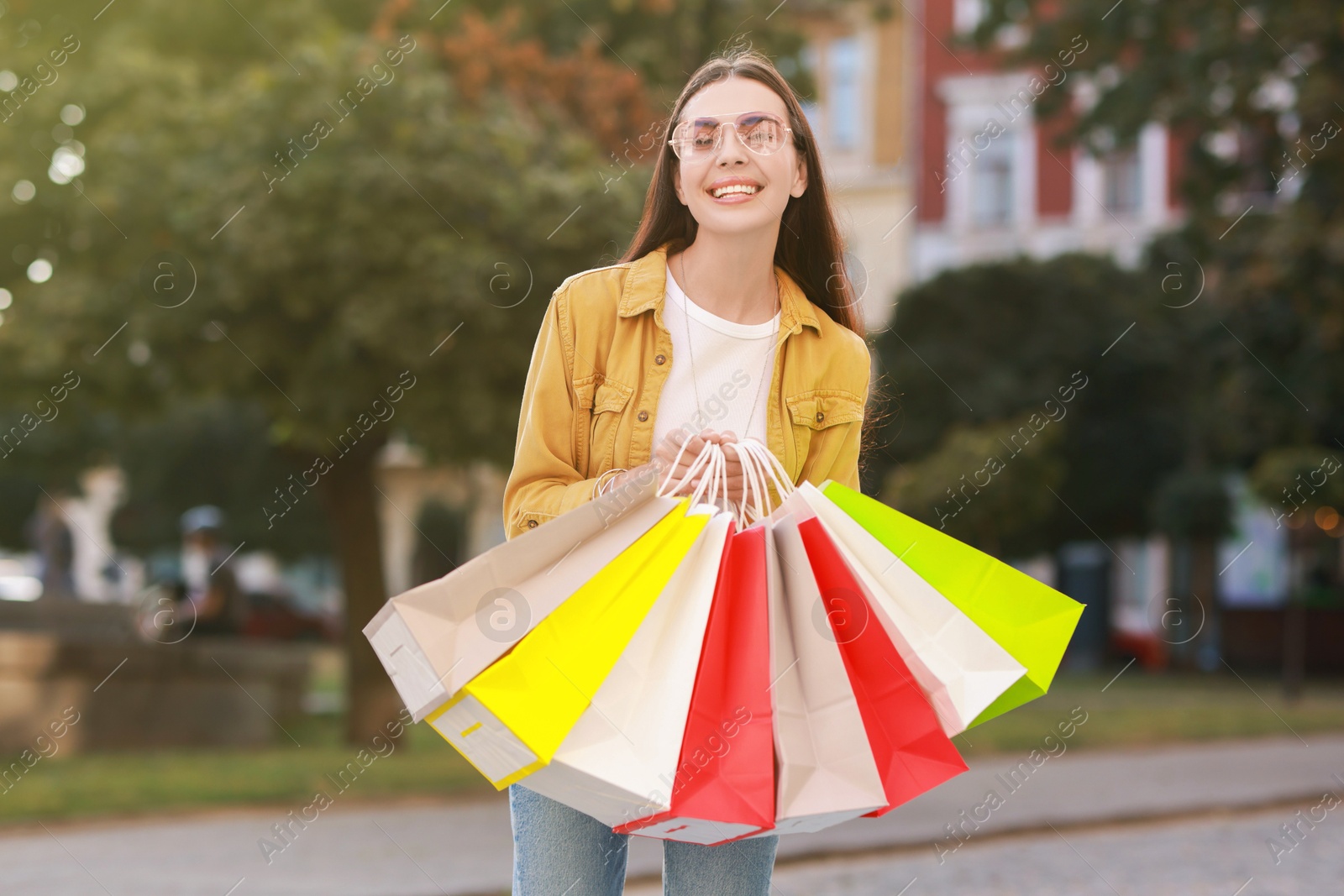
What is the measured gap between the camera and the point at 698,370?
105 inches

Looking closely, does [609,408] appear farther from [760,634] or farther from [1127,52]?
[1127,52]

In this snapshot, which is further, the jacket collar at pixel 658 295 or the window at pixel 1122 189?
the window at pixel 1122 189

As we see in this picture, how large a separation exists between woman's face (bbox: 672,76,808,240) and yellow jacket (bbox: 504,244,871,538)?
0.15 metres

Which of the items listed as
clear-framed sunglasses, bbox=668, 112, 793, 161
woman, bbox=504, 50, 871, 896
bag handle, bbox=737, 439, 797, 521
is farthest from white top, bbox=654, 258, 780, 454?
clear-framed sunglasses, bbox=668, 112, 793, 161

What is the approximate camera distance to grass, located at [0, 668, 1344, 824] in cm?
929

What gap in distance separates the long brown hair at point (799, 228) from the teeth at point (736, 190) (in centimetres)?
20

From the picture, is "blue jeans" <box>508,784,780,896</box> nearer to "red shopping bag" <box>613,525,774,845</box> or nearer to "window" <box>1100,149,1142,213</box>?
"red shopping bag" <box>613,525,774,845</box>

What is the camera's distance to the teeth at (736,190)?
2.61m

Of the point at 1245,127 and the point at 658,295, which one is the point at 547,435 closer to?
the point at 658,295

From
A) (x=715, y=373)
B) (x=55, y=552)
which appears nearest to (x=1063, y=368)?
(x=55, y=552)

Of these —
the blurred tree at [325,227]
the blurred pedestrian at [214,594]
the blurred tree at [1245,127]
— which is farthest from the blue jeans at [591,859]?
the blurred pedestrian at [214,594]

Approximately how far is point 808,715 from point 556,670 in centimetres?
38

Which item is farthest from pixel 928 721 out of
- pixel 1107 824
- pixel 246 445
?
pixel 246 445

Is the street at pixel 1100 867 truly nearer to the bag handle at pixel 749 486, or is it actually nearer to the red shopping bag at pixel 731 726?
the bag handle at pixel 749 486
